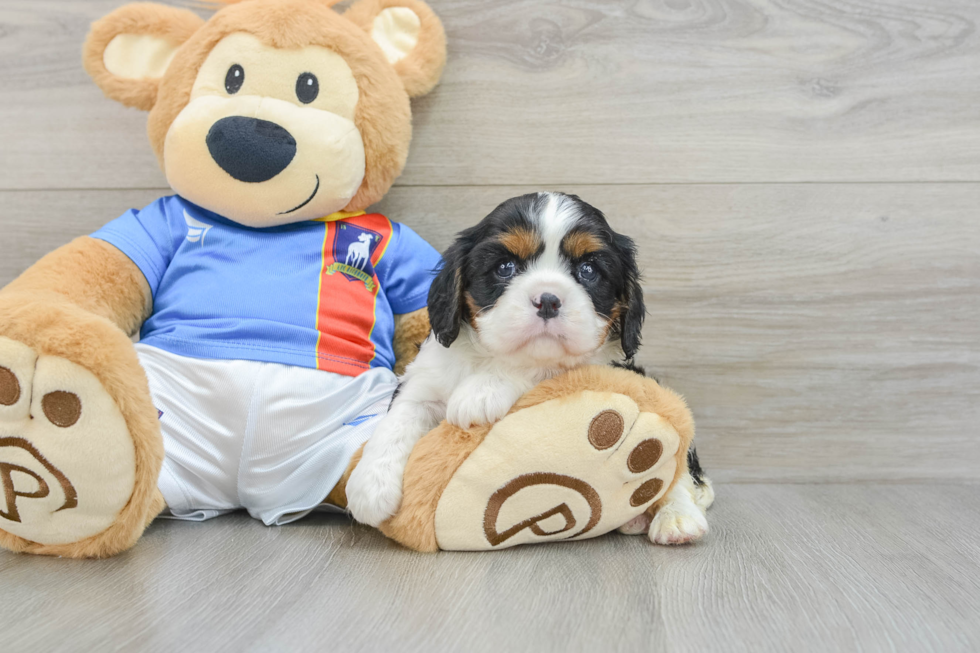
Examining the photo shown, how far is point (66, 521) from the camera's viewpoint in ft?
4.10

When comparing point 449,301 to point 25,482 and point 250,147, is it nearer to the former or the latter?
point 250,147

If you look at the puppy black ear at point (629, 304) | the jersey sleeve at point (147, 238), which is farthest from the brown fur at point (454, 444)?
the jersey sleeve at point (147, 238)

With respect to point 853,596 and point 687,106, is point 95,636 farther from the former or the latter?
point 687,106

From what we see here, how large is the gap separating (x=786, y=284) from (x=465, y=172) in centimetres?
93

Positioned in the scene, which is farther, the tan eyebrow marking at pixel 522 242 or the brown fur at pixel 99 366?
the tan eyebrow marking at pixel 522 242

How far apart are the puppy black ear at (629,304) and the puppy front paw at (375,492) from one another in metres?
0.52

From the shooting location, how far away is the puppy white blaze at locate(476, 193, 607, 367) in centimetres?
125

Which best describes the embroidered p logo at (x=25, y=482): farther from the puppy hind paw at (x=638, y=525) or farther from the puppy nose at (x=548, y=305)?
the puppy hind paw at (x=638, y=525)

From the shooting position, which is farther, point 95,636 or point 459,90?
point 459,90

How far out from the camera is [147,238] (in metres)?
1.63

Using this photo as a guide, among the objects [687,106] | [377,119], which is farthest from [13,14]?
[687,106]

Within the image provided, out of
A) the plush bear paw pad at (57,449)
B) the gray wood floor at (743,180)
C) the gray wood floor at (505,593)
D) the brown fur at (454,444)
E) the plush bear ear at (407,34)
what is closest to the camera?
the gray wood floor at (505,593)

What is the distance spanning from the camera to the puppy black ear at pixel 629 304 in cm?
140

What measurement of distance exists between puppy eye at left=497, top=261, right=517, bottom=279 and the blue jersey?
235mm
